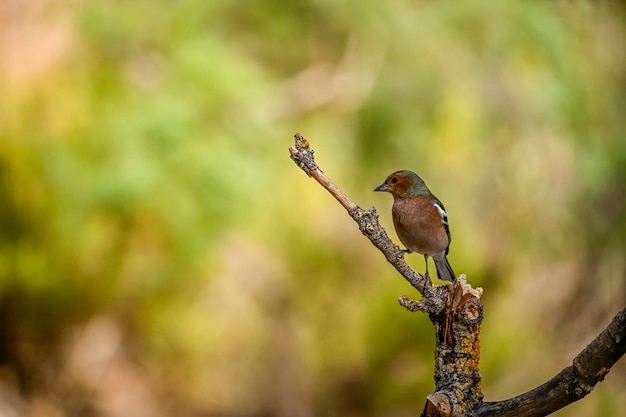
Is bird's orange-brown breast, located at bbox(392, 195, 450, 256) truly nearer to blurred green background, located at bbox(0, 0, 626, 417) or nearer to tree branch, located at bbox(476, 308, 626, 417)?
tree branch, located at bbox(476, 308, 626, 417)

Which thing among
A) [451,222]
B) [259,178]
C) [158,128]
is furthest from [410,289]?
[158,128]

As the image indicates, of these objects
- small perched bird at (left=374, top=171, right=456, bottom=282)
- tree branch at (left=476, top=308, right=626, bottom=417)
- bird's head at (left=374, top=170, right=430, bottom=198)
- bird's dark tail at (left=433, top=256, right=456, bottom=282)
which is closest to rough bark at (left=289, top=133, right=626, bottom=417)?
tree branch at (left=476, top=308, right=626, bottom=417)

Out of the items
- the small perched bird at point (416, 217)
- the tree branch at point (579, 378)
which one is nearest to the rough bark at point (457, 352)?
the tree branch at point (579, 378)

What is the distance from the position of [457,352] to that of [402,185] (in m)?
1.67

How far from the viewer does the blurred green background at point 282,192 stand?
20.3 ft

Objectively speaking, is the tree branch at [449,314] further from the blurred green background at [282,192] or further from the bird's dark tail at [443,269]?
the blurred green background at [282,192]

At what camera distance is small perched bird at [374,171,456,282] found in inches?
152

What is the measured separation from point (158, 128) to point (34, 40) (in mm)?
1451

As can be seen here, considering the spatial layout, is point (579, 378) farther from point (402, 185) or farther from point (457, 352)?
point (402, 185)

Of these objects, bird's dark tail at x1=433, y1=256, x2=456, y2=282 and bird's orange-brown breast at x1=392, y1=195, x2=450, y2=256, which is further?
bird's dark tail at x1=433, y1=256, x2=456, y2=282

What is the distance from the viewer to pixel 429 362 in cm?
710

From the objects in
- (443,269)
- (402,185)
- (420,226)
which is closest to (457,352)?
(420,226)

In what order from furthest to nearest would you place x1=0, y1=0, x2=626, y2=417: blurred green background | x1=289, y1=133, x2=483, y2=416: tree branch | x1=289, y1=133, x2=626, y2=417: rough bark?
1. x1=0, y1=0, x2=626, y2=417: blurred green background
2. x1=289, y1=133, x2=483, y2=416: tree branch
3. x1=289, y1=133, x2=626, y2=417: rough bark

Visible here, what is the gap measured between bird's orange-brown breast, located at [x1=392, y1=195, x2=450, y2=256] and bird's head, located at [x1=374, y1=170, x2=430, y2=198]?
8 cm
